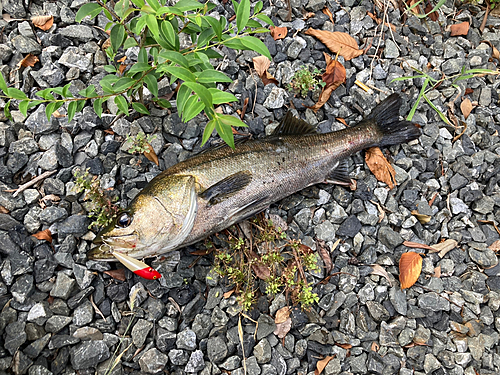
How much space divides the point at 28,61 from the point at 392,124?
132 inches

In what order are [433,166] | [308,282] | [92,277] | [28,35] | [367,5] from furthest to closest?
[367,5]
[433,166]
[28,35]
[308,282]
[92,277]

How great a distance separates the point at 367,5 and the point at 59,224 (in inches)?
146

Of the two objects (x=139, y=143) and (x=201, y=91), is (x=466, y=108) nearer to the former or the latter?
(x=201, y=91)

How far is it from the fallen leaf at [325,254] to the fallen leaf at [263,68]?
1.60m

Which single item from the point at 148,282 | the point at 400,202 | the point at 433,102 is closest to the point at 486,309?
the point at 400,202

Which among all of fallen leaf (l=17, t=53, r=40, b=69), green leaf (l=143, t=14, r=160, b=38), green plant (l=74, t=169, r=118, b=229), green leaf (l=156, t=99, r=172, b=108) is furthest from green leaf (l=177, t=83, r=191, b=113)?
Result: fallen leaf (l=17, t=53, r=40, b=69)

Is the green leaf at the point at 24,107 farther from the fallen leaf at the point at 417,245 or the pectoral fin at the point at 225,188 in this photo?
the fallen leaf at the point at 417,245

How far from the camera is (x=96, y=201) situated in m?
3.15

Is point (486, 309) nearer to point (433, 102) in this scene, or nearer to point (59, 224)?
point (433, 102)

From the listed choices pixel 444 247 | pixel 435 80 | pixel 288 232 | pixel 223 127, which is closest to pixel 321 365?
pixel 288 232

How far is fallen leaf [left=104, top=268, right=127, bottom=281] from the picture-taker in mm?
3148

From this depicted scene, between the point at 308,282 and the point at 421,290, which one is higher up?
the point at 308,282

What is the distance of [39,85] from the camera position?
352 cm

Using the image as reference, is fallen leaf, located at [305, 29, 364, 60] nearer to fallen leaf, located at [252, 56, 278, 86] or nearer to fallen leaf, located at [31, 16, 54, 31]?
fallen leaf, located at [252, 56, 278, 86]
